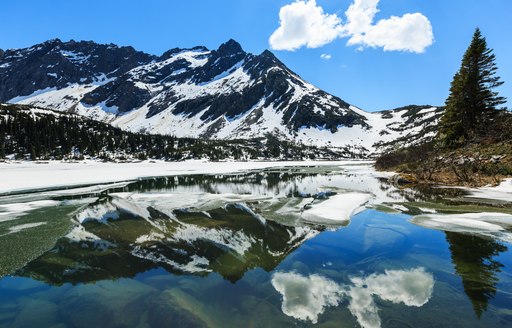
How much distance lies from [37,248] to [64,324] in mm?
7292

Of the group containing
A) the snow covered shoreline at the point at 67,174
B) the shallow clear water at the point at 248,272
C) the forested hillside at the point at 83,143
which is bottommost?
the shallow clear water at the point at 248,272

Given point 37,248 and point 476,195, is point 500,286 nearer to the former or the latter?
point 37,248

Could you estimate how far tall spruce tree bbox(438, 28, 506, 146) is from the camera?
46.1 meters

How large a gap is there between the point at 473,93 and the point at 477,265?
46774mm

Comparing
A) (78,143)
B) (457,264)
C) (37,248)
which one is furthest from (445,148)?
(78,143)

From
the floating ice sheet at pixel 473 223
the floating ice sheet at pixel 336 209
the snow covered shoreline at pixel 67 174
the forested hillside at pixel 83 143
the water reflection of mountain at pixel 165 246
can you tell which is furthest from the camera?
the forested hillside at pixel 83 143

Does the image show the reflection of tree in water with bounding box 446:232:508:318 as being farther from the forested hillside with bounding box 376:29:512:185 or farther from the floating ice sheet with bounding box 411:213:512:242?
the forested hillside with bounding box 376:29:512:185

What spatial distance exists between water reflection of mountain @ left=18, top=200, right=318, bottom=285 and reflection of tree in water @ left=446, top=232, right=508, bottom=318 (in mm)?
6148

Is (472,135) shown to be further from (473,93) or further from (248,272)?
(248,272)

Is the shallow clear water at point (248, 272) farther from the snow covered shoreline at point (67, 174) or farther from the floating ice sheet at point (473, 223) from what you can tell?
the snow covered shoreline at point (67, 174)

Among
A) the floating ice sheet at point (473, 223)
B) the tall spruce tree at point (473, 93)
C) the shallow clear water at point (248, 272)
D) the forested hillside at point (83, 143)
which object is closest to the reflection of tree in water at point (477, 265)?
the shallow clear water at point (248, 272)

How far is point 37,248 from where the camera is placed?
41.8 ft

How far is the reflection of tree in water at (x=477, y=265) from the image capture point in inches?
339

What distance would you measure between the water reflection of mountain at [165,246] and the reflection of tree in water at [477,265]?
6148 millimetres
